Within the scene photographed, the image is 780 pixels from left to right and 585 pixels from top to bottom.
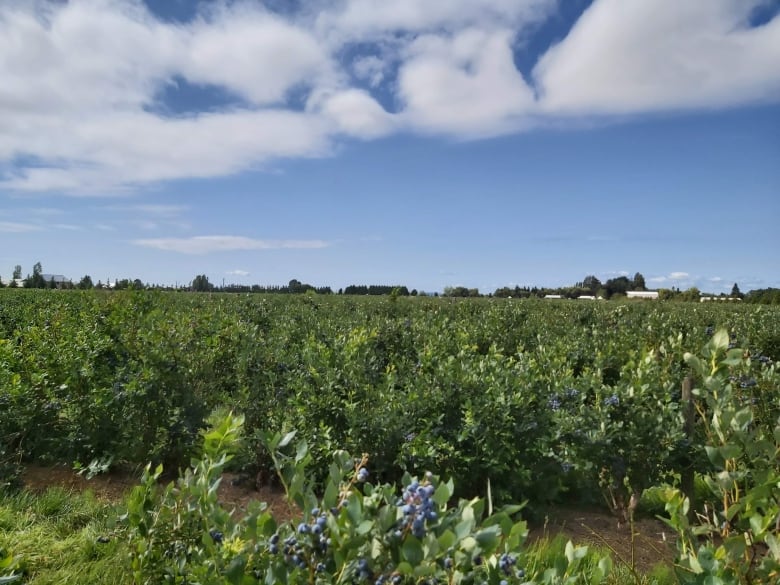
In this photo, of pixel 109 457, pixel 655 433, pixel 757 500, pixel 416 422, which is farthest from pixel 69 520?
pixel 655 433

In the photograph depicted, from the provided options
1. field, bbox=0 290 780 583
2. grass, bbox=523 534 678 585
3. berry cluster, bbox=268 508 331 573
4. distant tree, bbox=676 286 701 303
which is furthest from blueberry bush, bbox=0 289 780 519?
distant tree, bbox=676 286 701 303

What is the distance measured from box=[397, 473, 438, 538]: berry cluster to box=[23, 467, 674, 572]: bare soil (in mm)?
2692

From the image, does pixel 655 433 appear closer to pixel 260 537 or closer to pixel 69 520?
pixel 260 537

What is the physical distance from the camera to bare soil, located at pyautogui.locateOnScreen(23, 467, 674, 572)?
388 cm

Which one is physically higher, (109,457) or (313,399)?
(313,399)

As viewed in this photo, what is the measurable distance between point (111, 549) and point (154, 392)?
2052mm

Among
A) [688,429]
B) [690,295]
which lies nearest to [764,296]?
[690,295]

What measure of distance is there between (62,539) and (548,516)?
10.6 ft

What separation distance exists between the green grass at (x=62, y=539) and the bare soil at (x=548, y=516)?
32 centimetres

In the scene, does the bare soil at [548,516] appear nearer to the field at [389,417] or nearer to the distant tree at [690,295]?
the field at [389,417]

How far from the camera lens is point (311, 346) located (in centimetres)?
628

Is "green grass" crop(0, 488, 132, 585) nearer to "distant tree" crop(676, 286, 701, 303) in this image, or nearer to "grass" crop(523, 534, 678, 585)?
"grass" crop(523, 534, 678, 585)

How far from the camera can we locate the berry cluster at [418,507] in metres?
1.32

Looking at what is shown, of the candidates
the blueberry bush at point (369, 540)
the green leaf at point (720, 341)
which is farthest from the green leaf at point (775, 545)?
the green leaf at point (720, 341)
